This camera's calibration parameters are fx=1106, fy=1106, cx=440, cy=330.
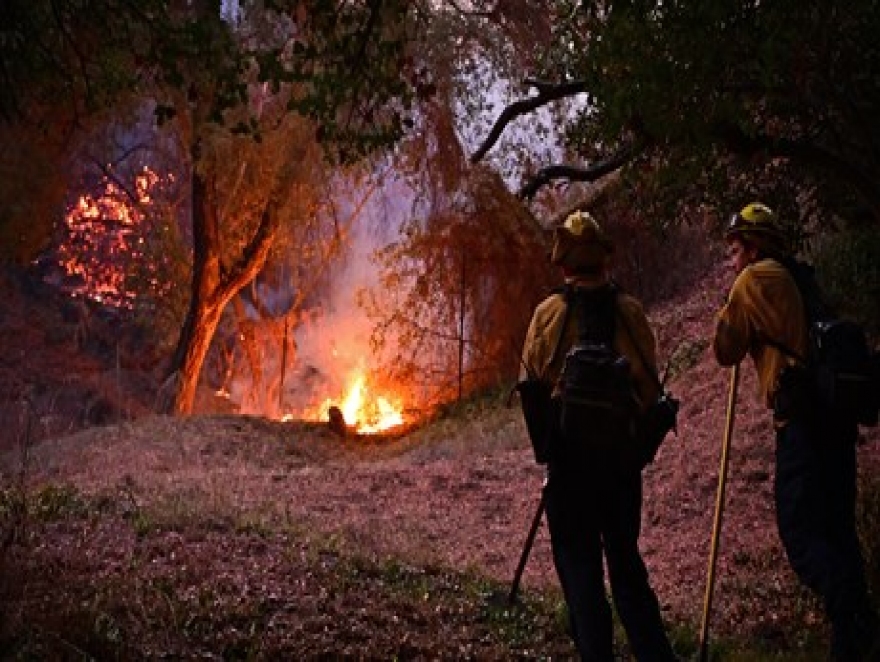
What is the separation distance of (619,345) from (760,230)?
1.05 metres

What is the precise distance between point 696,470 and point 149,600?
6860 mm

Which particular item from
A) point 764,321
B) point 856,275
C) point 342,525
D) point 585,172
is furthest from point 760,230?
point 856,275

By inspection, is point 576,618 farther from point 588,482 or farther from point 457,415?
point 457,415

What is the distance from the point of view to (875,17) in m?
6.34

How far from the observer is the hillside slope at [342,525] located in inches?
205

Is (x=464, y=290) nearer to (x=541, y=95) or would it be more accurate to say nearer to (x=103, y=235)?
(x=541, y=95)

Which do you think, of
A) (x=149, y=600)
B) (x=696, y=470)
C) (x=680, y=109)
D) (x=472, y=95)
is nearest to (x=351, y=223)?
(x=472, y=95)

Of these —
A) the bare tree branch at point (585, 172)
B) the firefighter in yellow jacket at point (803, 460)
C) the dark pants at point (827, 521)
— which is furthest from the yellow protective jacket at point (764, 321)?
the bare tree branch at point (585, 172)

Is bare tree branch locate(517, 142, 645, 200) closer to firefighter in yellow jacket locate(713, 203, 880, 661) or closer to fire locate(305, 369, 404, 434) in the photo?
firefighter in yellow jacket locate(713, 203, 880, 661)

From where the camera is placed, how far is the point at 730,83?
6926mm

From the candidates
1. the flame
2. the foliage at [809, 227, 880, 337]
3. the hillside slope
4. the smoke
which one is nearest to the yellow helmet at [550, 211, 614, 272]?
the hillside slope

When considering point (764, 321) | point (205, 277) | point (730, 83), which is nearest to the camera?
point (764, 321)

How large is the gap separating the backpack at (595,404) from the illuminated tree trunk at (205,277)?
601 inches

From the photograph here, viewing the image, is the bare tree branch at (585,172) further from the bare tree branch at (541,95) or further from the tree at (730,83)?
the bare tree branch at (541,95)
